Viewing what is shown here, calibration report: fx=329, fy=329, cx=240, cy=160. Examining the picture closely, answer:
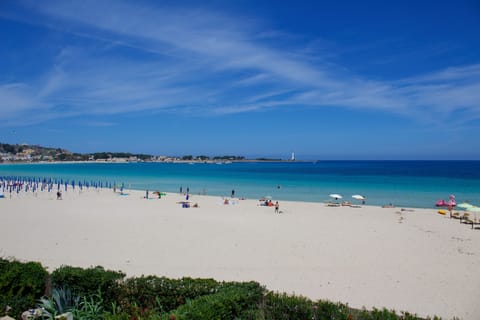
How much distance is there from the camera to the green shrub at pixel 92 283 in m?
5.64

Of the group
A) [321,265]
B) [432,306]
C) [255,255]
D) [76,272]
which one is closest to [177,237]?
[255,255]

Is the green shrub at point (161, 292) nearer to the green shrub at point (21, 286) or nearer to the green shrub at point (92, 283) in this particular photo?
the green shrub at point (92, 283)

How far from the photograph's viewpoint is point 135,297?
556 centimetres

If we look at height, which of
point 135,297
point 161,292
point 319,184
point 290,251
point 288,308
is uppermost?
point 288,308

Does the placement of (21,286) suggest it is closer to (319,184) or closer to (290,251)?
(290,251)

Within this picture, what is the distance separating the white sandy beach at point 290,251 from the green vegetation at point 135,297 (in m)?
3.29

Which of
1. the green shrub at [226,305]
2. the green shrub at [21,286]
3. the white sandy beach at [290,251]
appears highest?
the green shrub at [226,305]

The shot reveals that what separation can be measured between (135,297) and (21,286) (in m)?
2.09

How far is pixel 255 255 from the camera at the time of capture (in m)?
11.4

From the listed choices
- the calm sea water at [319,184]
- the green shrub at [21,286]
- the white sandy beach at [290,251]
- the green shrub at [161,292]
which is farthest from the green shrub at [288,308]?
the calm sea water at [319,184]

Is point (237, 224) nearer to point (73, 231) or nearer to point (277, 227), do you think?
point (277, 227)

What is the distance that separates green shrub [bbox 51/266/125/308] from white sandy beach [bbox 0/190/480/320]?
3.69 metres

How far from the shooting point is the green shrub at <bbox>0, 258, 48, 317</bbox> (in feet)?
18.4

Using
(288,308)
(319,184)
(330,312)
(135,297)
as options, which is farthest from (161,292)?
(319,184)
